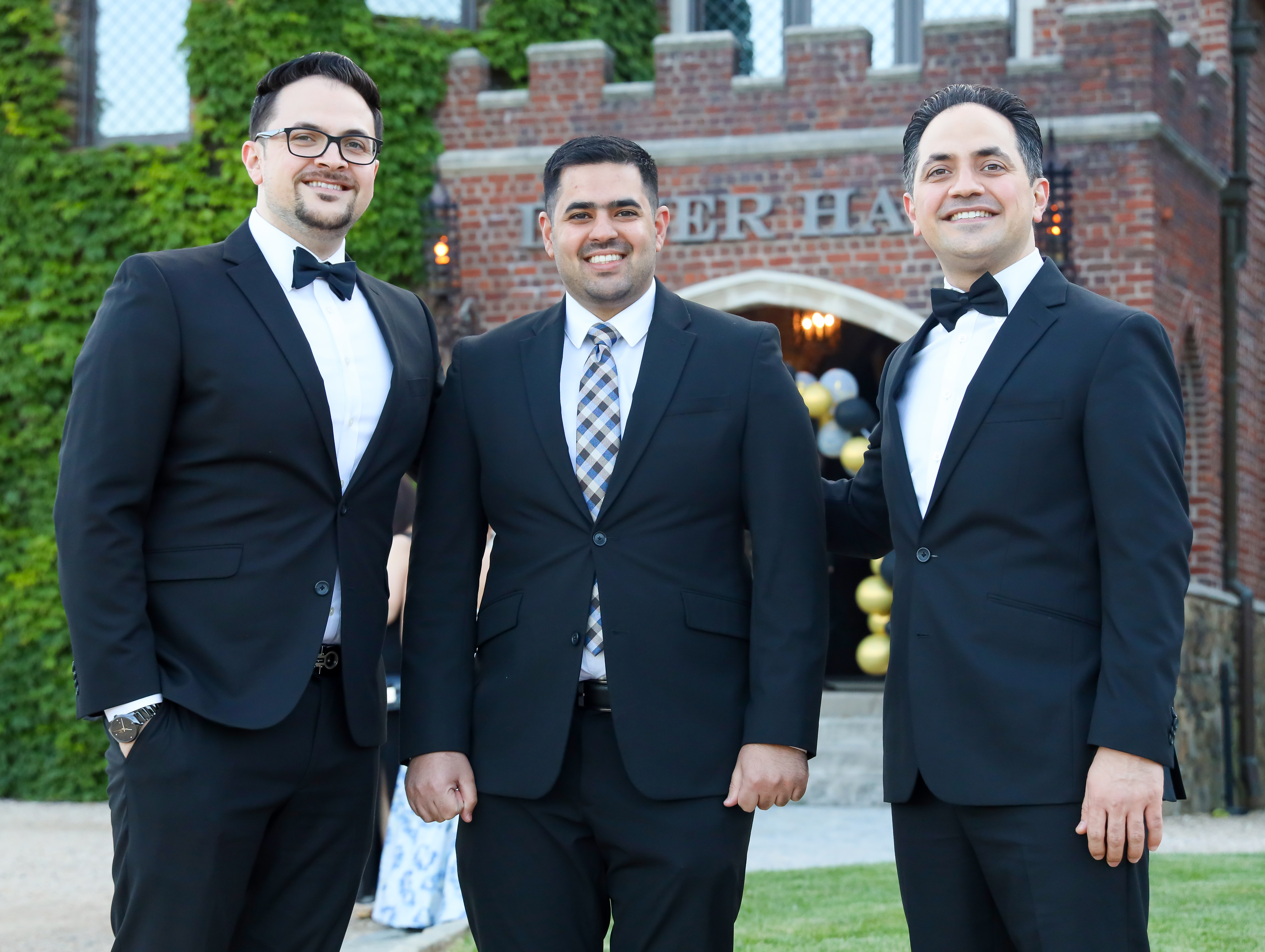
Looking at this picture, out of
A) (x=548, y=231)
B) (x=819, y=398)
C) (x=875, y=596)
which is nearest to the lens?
(x=548, y=231)

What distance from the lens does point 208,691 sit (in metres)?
2.99

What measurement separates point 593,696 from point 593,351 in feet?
2.50

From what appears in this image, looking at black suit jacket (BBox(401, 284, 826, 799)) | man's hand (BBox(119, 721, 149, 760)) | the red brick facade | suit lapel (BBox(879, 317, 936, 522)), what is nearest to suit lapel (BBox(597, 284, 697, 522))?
black suit jacket (BBox(401, 284, 826, 799))

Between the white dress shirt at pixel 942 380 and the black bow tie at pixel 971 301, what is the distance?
15 mm

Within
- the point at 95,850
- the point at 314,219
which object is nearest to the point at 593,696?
the point at 314,219

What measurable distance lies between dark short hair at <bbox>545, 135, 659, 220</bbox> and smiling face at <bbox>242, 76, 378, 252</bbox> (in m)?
0.41

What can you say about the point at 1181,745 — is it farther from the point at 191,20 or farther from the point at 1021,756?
the point at 191,20

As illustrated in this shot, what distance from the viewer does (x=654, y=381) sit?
3.21 meters

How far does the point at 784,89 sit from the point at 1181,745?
5.22 m

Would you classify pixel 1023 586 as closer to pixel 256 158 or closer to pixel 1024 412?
pixel 1024 412

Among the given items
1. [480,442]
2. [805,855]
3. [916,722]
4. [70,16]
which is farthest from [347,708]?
[70,16]

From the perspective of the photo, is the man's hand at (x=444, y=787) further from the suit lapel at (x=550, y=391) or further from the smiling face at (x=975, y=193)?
the smiling face at (x=975, y=193)

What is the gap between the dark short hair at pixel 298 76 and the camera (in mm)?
3303

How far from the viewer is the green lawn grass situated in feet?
17.7
